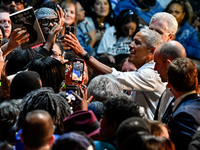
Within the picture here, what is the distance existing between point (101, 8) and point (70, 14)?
1.08 m

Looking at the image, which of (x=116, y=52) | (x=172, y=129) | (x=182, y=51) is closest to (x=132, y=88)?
(x=182, y=51)

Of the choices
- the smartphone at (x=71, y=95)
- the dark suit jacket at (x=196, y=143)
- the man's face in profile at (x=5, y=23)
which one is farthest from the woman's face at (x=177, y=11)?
the dark suit jacket at (x=196, y=143)

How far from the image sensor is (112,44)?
21.5ft

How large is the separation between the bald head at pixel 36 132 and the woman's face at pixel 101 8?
5413 mm

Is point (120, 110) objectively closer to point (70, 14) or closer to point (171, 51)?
point (171, 51)

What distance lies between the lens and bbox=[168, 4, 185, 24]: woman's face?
7.18m

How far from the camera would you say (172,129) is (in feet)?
7.29

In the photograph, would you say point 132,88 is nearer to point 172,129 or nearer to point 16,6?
point 172,129

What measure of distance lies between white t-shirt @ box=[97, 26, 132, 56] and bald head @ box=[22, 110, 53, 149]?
4.71 metres

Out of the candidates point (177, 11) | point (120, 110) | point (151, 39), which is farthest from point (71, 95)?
point (177, 11)

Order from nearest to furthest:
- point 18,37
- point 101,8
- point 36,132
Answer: point 36,132 < point 18,37 < point 101,8

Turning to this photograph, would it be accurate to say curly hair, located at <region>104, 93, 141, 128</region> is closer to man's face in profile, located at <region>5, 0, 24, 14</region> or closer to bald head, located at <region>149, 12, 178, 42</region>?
bald head, located at <region>149, 12, 178, 42</region>

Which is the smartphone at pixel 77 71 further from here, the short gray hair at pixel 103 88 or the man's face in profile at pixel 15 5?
the man's face in profile at pixel 15 5

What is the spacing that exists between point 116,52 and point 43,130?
15.6 ft
